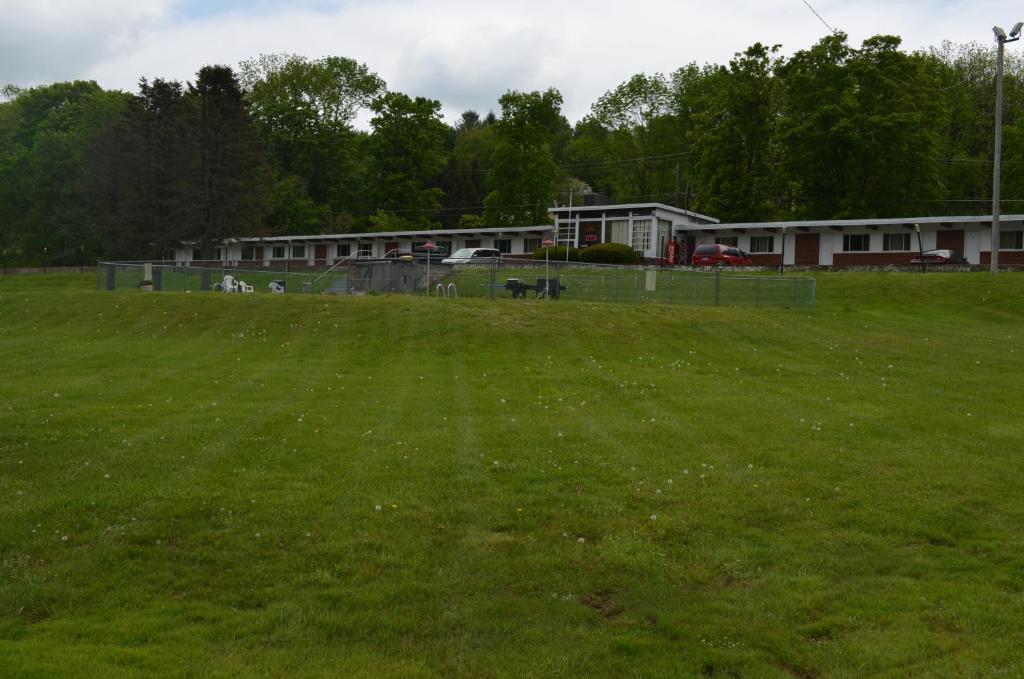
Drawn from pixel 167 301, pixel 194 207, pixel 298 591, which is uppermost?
pixel 194 207

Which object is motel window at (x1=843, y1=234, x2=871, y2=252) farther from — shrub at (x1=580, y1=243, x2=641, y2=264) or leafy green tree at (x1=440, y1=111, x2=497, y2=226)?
leafy green tree at (x1=440, y1=111, x2=497, y2=226)

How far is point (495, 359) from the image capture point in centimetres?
1981

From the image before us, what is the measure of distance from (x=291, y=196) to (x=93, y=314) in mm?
54606

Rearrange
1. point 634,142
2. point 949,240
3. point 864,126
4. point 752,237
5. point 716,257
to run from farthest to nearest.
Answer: point 634,142 < point 864,126 < point 752,237 < point 716,257 < point 949,240

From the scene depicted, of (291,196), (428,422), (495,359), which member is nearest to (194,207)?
Answer: (291,196)

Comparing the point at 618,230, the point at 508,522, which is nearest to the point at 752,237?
the point at 618,230

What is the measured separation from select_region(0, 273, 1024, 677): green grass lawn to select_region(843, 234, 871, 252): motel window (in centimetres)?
3551

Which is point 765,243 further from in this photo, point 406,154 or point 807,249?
point 406,154

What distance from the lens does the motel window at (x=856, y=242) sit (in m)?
51.5

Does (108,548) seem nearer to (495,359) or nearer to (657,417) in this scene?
(657,417)

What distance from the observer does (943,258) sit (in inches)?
1791

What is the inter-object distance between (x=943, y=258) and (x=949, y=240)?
4204 millimetres

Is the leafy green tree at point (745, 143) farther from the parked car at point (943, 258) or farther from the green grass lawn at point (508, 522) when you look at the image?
the green grass lawn at point (508, 522)

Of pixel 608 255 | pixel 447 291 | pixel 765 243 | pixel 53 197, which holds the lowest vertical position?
pixel 447 291
